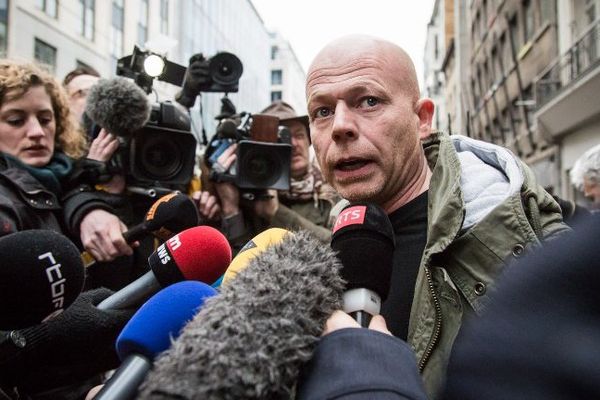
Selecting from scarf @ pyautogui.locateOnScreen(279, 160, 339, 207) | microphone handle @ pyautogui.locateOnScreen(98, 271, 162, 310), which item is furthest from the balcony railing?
microphone handle @ pyautogui.locateOnScreen(98, 271, 162, 310)

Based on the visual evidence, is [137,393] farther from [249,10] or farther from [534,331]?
[249,10]

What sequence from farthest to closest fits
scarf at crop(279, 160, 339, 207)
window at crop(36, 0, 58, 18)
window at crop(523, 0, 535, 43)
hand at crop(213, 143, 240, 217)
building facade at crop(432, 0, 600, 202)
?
window at crop(523, 0, 535, 43) < window at crop(36, 0, 58, 18) < building facade at crop(432, 0, 600, 202) < scarf at crop(279, 160, 339, 207) < hand at crop(213, 143, 240, 217)

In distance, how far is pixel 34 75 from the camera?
7.24 feet

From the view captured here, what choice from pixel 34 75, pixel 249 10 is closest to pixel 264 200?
pixel 34 75

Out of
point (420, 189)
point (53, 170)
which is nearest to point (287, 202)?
point (53, 170)

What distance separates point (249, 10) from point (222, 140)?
145 ft

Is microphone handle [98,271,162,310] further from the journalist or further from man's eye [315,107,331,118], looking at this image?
the journalist

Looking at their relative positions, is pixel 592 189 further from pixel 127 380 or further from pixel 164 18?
pixel 164 18

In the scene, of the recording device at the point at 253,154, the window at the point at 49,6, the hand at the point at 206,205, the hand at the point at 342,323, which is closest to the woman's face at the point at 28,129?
the hand at the point at 206,205

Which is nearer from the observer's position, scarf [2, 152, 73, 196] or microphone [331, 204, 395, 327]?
microphone [331, 204, 395, 327]

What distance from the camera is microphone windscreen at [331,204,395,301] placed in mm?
1011

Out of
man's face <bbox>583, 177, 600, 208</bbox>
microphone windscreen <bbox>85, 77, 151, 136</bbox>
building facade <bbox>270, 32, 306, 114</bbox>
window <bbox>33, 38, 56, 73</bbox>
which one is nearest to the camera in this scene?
microphone windscreen <bbox>85, 77, 151, 136</bbox>

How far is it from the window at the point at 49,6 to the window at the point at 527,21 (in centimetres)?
1451

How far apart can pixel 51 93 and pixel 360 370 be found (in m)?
2.08
